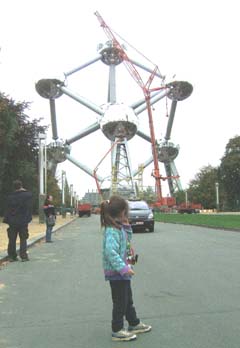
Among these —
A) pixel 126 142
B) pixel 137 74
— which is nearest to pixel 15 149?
pixel 126 142

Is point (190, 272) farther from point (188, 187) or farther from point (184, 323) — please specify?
point (188, 187)

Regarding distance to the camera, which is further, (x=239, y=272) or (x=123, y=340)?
(x=239, y=272)

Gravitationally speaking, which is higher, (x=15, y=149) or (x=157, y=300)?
(x=15, y=149)

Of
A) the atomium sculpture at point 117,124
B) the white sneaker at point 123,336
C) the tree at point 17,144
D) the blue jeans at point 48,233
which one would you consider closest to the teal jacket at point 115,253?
the white sneaker at point 123,336

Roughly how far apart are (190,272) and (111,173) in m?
86.1

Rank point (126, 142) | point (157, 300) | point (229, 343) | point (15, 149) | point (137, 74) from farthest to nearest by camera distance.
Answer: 1. point (137, 74)
2. point (126, 142)
3. point (15, 149)
4. point (157, 300)
5. point (229, 343)

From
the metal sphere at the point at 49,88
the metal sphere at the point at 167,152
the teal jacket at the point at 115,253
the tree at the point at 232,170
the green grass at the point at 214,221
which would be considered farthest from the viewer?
the metal sphere at the point at 167,152

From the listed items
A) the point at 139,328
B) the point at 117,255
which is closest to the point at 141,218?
the point at 139,328

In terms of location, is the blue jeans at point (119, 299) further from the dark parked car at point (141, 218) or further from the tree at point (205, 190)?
the tree at point (205, 190)

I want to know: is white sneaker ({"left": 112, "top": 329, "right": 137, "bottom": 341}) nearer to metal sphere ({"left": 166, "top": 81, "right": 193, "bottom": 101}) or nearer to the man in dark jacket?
the man in dark jacket

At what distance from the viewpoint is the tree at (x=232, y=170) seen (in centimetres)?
9075

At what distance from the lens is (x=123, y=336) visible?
236 inches

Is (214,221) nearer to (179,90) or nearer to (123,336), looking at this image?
(123,336)

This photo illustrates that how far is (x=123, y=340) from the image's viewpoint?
6000 millimetres
